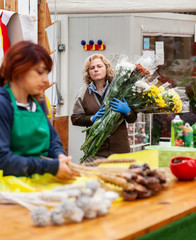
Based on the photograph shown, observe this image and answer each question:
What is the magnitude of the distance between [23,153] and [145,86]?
209cm

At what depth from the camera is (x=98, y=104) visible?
4312mm

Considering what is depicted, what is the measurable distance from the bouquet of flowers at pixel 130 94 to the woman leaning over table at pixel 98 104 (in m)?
0.06

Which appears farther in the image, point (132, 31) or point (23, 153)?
point (132, 31)

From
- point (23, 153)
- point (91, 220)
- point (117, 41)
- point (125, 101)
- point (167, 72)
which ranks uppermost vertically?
point (117, 41)

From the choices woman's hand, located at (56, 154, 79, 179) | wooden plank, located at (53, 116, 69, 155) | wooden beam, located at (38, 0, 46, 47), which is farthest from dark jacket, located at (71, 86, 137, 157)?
woman's hand, located at (56, 154, 79, 179)

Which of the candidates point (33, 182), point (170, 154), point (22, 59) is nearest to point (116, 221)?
point (33, 182)

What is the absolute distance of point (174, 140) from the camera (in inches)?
141

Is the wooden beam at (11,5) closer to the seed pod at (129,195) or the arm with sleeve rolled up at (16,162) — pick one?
the arm with sleeve rolled up at (16,162)

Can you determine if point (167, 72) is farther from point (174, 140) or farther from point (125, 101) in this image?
point (174, 140)

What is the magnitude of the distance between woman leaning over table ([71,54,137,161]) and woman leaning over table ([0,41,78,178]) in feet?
6.61

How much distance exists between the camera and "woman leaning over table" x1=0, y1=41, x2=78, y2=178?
2.02 metres

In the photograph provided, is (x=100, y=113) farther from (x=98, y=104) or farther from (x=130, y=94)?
(x=130, y=94)

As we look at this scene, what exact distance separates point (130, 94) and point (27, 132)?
215cm

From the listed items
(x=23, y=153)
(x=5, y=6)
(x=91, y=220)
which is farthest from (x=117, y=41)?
(x=91, y=220)
